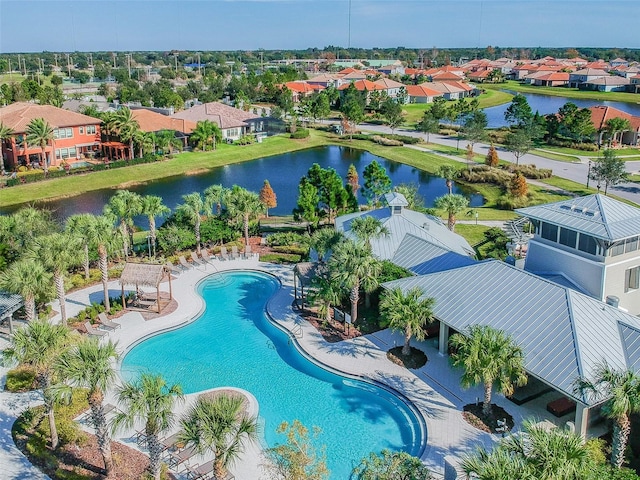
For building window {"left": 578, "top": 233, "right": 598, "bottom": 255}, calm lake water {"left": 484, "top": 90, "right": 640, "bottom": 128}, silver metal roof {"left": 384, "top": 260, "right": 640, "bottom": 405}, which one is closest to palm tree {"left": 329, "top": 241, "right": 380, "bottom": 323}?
silver metal roof {"left": 384, "top": 260, "right": 640, "bottom": 405}

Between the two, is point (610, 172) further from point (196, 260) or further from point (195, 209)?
point (196, 260)

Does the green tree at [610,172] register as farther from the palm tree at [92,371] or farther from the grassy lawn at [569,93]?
the grassy lawn at [569,93]

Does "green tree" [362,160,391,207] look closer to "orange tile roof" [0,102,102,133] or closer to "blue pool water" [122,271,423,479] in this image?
"blue pool water" [122,271,423,479]

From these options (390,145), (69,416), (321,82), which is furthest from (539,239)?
(321,82)

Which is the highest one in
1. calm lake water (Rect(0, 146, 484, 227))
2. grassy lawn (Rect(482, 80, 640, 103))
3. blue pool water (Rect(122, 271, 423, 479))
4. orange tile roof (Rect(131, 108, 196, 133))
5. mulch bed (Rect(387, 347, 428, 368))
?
grassy lawn (Rect(482, 80, 640, 103))

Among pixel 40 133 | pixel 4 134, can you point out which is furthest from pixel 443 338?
pixel 4 134

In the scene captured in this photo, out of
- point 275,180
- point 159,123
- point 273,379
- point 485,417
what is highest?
point 159,123
